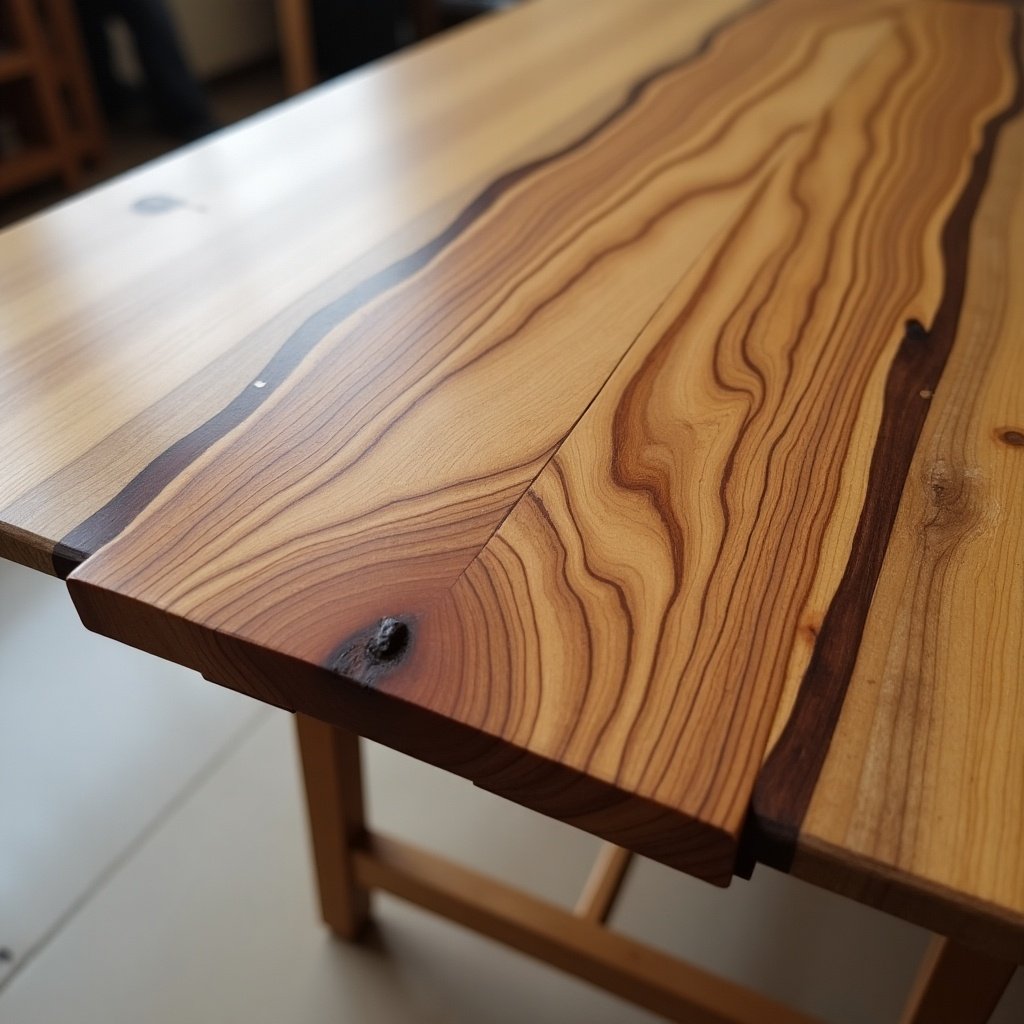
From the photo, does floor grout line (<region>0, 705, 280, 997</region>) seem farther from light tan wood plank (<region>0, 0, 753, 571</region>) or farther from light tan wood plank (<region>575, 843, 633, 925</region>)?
light tan wood plank (<region>0, 0, 753, 571</region>)

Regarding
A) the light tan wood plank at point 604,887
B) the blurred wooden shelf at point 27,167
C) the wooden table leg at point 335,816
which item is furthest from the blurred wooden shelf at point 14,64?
the light tan wood plank at point 604,887

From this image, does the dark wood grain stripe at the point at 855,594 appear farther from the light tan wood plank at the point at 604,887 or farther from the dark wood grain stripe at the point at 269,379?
the light tan wood plank at the point at 604,887

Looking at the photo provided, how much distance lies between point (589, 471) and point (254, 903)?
760mm

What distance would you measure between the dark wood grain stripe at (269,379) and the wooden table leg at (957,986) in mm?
570

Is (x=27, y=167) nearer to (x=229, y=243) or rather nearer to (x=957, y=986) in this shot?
(x=229, y=243)

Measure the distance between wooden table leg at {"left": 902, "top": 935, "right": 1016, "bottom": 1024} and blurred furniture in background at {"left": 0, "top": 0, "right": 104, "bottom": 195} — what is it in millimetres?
2536

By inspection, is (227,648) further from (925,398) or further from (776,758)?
(925,398)

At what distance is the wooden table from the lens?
38 cm

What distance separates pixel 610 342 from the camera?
0.64 metres

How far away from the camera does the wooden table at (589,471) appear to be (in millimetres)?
384

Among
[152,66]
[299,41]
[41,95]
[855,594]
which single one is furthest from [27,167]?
[855,594]

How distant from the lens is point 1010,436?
566 mm

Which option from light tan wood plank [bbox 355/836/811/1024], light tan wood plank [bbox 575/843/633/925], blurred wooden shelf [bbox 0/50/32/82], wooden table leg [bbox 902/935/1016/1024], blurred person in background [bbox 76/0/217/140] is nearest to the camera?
wooden table leg [bbox 902/935/1016/1024]

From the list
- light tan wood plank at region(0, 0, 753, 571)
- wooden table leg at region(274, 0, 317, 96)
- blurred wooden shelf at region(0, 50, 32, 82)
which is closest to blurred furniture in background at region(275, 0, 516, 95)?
wooden table leg at region(274, 0, 317, 96)
